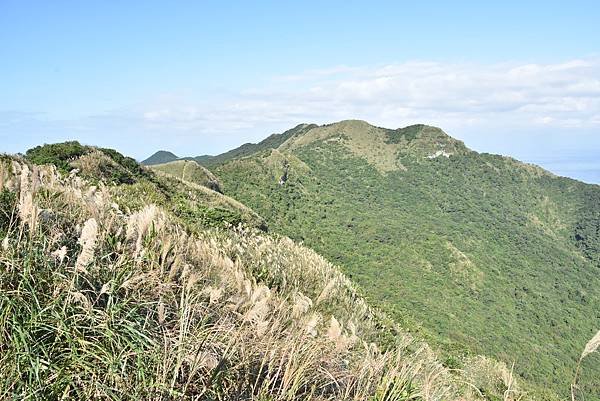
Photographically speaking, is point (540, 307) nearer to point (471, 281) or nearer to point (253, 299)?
point (471, 281)

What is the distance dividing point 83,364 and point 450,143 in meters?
143

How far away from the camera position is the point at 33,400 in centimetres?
217

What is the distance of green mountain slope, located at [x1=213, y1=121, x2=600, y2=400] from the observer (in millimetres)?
63062

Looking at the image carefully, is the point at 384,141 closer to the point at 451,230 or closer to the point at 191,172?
the point at 451,230

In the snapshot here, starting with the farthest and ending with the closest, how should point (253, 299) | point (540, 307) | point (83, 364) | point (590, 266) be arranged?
point (590, 266), point (540, 307), point (253, 299), point (83, 364)

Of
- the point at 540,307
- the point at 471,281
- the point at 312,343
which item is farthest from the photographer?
the point at 540,307

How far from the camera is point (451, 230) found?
96000mm

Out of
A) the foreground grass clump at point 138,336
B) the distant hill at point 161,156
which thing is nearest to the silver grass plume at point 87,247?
the foreground grass clump at point 138,336

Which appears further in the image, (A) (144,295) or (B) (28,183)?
(B) (28,183)

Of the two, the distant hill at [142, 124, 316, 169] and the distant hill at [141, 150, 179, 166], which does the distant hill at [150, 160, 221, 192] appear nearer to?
the distant hill at [142, 124, 316, 169]

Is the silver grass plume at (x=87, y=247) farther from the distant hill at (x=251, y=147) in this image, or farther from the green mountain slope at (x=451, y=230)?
the distant hill at (x=251, y=147)

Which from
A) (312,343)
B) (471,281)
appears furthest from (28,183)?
(471,281)

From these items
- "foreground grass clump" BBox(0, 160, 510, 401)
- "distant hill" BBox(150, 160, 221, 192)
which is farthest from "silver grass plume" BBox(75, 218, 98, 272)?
"distant hill" BBox(150, 160, 221, 192)

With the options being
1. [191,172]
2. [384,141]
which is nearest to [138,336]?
[191,172]
